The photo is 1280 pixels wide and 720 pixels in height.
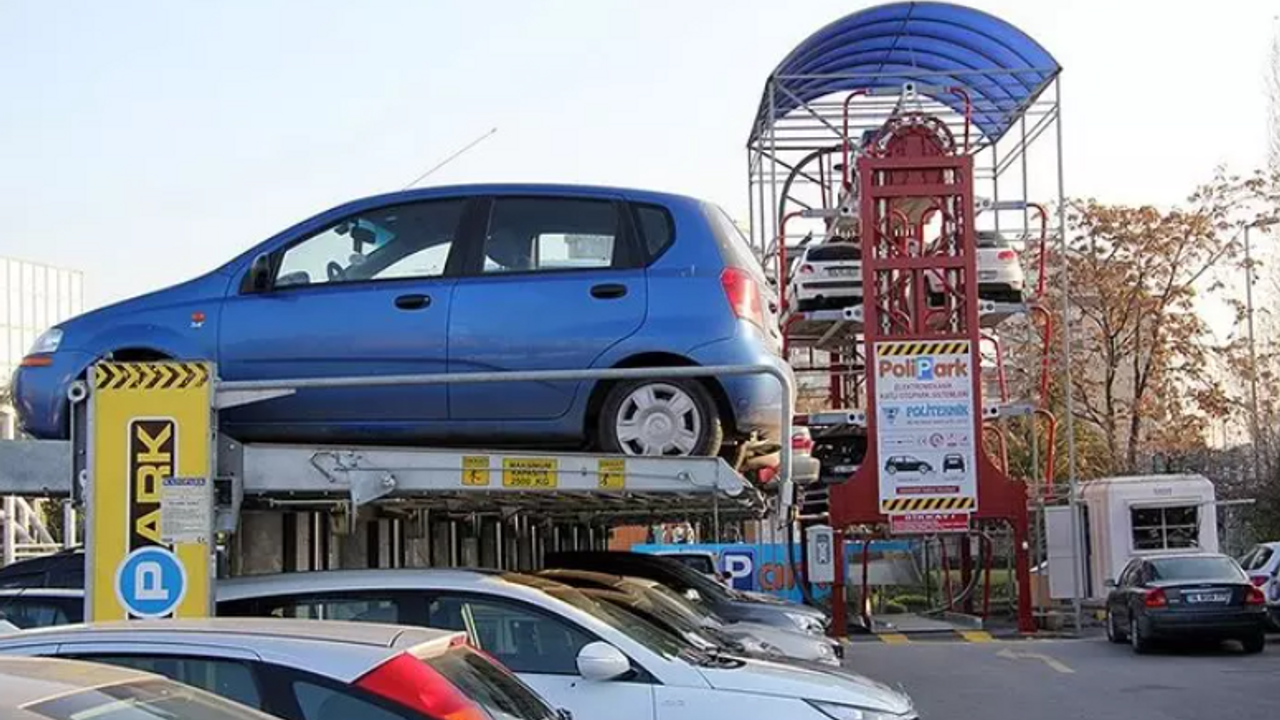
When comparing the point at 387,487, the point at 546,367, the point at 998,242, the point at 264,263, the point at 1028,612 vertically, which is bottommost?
the point at 1028,612

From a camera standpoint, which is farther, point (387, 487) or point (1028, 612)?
point (1028, 612)

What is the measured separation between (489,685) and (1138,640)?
17312mm

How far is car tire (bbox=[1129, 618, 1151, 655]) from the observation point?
2091 cm

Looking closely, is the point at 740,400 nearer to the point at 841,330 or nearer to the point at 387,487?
the point at 387,487

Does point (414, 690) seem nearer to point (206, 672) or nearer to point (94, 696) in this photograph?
point (206, 672)

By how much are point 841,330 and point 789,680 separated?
1919 cm

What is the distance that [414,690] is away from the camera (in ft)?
15.7

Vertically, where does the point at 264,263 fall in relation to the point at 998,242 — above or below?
below

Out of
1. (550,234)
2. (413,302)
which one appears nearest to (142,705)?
(413,302)

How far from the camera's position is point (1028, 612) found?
80.8 ft

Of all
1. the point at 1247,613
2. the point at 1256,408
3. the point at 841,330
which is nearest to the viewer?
the point at 1247,613

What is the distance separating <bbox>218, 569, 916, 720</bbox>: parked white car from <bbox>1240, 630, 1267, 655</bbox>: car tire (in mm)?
14351

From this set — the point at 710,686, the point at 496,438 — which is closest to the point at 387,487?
the point at 496,438

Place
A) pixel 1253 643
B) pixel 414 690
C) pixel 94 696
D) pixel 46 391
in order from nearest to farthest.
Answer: pixel 94 696 < pixel 414 690 < pixel 46 391 < pixel 1253 643
